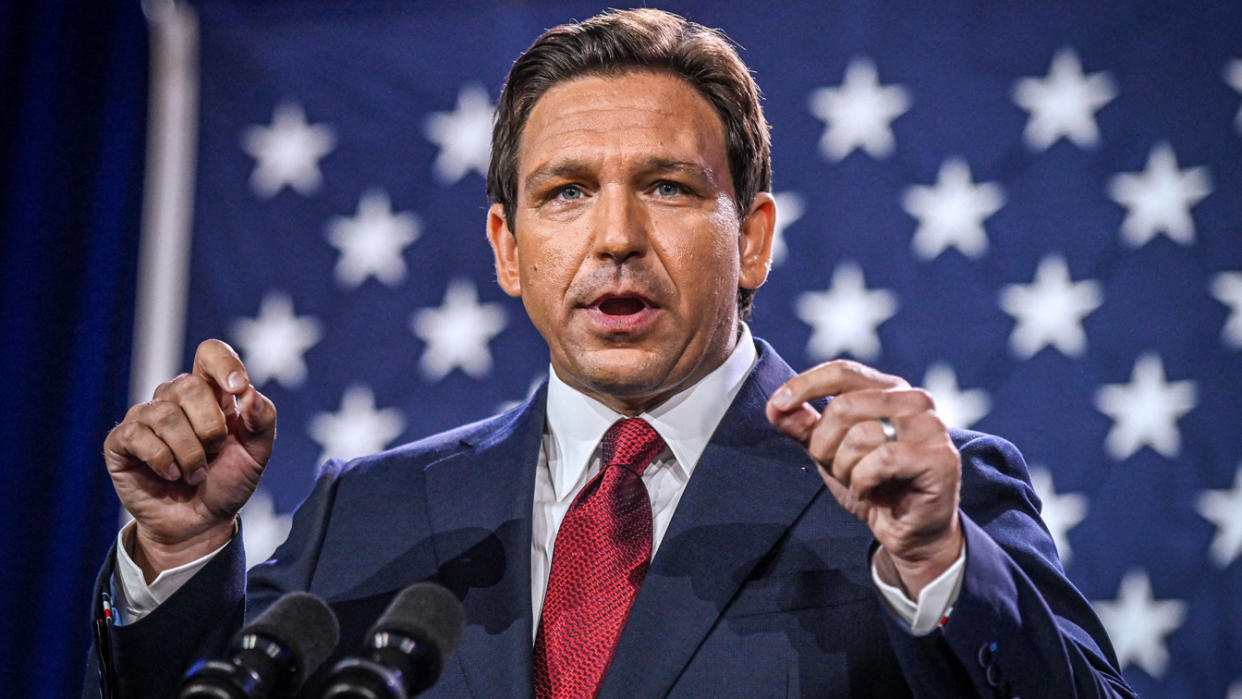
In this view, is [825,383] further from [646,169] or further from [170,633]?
[170,633]

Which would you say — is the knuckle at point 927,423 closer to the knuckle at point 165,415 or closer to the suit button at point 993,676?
the suit button at point 993,676

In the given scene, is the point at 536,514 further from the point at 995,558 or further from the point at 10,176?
the point at 10,176

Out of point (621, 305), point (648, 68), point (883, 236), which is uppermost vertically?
point (648, 68)

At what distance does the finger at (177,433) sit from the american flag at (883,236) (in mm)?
1729

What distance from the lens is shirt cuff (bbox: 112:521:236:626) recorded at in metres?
1.44

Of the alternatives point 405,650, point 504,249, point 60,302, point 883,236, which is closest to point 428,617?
point 405,650

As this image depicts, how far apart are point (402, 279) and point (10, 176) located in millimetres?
1054

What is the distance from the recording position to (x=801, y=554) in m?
1.50

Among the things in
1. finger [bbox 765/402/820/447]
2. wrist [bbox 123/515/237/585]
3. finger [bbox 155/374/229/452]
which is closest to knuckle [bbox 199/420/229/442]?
finger [bbox 155/374/229/452]

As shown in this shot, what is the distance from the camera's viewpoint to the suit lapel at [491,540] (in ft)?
4.84

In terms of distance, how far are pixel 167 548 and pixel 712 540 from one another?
2.33ft

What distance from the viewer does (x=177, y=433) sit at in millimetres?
1271

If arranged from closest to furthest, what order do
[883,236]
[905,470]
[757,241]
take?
1. [905,470]
2. [757,241]
3. [883,236]

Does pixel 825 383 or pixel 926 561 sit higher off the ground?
pixel 825 383
